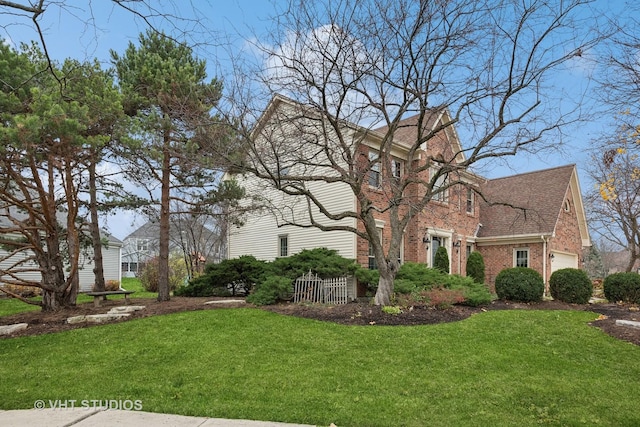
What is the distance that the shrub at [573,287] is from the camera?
502 inches

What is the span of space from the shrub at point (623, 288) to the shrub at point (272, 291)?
10729 millimetres

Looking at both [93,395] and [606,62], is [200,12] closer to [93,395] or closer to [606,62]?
[93,395]

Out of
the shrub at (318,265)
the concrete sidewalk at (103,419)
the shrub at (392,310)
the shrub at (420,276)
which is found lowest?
the concrete sidewalk at (103,419)

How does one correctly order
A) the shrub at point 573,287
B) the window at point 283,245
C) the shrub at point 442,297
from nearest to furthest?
the shrub at point 442,297
the shrub at point 573,287
the window at point 283,245

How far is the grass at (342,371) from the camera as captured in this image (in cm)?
424

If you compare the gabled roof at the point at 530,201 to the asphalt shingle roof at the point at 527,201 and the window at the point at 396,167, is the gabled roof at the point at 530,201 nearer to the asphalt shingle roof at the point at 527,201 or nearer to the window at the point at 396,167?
the asphalt shingle roof at the point at 527,201

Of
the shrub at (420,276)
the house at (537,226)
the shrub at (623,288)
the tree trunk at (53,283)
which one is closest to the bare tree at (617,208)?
the house at (537,226)

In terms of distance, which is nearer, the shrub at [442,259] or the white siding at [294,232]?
the white siding at [294,232]

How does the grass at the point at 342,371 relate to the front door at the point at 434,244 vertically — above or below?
below

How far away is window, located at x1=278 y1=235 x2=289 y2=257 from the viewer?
16391 millimetres

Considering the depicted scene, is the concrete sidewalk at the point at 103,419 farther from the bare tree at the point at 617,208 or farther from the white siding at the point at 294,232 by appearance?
the bare tree at the point at 617,208

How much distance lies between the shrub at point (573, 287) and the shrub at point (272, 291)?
8659 mm

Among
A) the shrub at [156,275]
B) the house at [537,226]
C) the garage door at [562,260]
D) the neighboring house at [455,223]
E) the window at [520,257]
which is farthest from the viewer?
the shrub at [156,275]

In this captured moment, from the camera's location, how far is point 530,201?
20.0m
